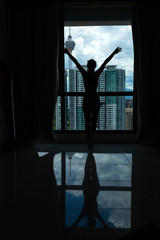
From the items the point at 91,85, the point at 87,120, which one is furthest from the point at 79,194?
the point at 91,85

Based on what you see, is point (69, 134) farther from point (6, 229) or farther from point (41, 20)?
point (6, 229)

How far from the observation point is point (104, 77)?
11.9ft

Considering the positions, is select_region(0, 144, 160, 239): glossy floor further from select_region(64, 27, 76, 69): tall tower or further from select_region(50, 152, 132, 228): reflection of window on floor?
select_region(64, 27, 76, 69): tall tower

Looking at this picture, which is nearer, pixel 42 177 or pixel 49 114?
pixel 42 177

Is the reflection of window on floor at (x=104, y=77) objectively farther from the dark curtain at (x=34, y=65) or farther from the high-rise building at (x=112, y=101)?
the dark curtain at (x=34, y=65)

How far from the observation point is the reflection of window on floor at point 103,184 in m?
1.21

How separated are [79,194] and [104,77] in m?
2.54

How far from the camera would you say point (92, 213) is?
1239mm

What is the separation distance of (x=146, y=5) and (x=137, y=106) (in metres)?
1.63

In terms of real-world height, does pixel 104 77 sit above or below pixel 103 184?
above

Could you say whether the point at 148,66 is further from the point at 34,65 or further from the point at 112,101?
the point at 34,65

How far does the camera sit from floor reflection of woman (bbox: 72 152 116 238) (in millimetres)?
1168

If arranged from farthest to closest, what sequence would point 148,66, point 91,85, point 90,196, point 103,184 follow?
1. point 148,66
2. point 91,85
3. point 103,184
4. point 90,196

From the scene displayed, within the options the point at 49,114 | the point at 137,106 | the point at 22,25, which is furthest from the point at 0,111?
the point at 137,106
